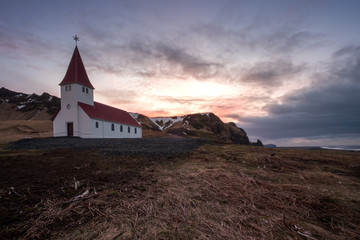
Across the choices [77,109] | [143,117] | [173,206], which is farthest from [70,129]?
[143,117]

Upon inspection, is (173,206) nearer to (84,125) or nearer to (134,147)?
(134,147)

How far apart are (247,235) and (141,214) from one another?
6.21 ft

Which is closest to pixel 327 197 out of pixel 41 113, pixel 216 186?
pixel 216 186

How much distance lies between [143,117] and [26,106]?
103 meters

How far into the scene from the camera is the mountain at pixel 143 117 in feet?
411

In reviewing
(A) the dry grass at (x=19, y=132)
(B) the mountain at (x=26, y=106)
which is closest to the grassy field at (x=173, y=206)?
(A) the dry grass at (x=19, y=132)

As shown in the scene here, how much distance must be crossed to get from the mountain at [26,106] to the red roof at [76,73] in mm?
119821

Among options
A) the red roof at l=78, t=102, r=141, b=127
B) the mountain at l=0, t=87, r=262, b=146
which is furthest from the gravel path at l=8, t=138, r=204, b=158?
the mountain at l=0, t=87, r=262, b=146

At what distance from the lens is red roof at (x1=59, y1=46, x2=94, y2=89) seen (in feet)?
108

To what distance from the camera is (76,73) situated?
33.3 metres

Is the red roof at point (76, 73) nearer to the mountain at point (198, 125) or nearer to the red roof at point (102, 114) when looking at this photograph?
the red roof at point (102, 114)

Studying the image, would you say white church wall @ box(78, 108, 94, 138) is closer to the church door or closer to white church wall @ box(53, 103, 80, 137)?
white church wall @ box(53, 103, 80, 137)

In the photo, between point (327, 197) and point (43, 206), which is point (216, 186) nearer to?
point (327, 197)

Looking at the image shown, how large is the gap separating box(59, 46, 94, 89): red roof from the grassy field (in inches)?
1211
